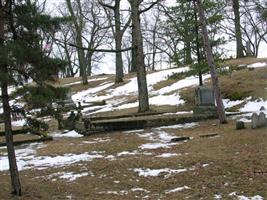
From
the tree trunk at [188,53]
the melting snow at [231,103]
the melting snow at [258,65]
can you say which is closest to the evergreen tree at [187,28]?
the tree trunk at [188,53]

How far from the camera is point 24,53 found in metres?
9.30

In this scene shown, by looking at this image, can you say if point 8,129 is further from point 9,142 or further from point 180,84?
point 180,84

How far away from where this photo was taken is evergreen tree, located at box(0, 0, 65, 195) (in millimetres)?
9438

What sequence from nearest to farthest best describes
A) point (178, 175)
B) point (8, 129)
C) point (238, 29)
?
1. point (8, 129)
2. point (178, 175)
3. point (238, 29)

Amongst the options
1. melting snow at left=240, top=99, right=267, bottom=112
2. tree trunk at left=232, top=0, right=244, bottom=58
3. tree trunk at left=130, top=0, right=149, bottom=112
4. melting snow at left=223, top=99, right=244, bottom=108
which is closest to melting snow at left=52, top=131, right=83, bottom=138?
tree trunk at left=130, top=0, right=149, bottom=112

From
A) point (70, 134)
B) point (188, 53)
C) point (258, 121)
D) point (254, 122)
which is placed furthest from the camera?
point (188, 53)

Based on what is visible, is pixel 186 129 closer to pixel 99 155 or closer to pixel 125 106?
pixel 99 155

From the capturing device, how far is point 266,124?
15352 millimetres

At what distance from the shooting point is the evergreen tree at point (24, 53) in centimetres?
944

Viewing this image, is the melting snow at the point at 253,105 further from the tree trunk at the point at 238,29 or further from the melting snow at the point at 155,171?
the tree trunk at the point at 238,29

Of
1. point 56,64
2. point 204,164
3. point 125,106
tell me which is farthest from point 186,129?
point 125,106

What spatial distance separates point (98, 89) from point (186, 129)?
20.3 meters

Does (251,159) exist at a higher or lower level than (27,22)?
lower

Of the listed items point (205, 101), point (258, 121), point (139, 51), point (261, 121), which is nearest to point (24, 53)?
point (258, 121)
